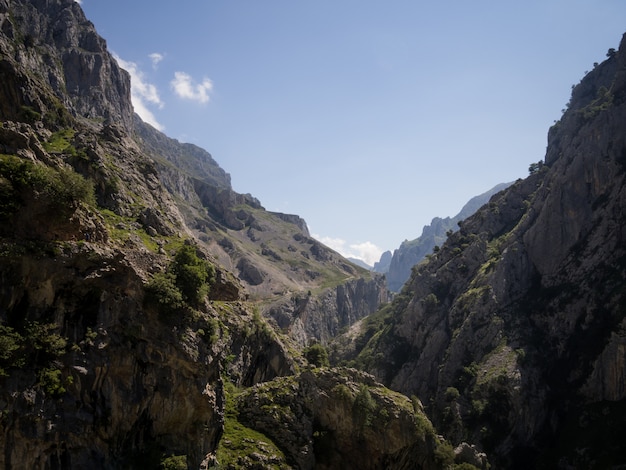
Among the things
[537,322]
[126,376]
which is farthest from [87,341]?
[537,322]

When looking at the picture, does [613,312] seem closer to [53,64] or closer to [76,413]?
[76,413]

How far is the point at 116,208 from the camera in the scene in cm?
6375

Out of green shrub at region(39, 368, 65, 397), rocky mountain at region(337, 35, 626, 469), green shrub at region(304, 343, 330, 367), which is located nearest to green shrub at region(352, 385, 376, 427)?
green shrub at region(39, 368, 65, 397)

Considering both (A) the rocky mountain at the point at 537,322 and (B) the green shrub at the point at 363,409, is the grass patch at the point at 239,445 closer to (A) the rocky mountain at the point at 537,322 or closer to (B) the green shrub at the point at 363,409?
(B) the green shrub at the point at 363,409

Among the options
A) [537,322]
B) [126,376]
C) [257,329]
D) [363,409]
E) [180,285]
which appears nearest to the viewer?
[126,376]

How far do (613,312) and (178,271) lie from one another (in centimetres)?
10264

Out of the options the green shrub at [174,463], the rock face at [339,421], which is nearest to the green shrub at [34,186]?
the green shrub at [174,463]

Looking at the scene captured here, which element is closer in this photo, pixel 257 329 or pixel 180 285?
pixel 180 285

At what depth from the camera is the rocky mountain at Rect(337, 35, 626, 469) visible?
91938mm

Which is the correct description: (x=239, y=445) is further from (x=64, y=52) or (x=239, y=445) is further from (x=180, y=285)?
(x=64, y=52)

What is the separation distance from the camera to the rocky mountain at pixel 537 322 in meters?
91.9

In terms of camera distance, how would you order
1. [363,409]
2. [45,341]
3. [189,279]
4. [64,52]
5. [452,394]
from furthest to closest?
[64,52]
[452,394]
[363,409]
[189,279]
[45,341]

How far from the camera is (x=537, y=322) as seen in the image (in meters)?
116

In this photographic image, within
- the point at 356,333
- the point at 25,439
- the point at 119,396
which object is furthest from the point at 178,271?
the point at 356,333
